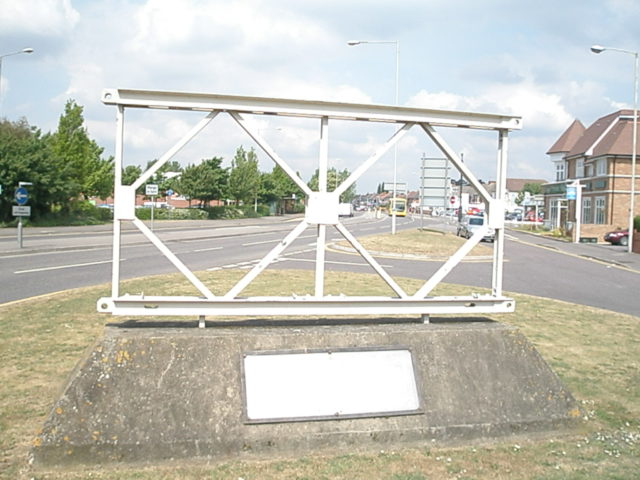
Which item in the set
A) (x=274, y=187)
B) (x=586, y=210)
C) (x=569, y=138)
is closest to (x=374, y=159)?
(x=586, y=210)

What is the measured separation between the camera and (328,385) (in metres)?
4.67

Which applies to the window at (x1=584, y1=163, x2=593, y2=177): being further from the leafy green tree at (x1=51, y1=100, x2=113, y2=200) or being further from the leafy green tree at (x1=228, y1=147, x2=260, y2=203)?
the leafy green tree at (x1=51, y1=100, x2=113, y2=200)

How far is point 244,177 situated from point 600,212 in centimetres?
3619

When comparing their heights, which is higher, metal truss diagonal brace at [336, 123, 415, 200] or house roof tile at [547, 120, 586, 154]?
house roof tile at [547, 120, 586, 154]

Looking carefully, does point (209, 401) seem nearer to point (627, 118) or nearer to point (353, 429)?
point (353, 429)

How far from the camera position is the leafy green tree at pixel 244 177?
6831cm

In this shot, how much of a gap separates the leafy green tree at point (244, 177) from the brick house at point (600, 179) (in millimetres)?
32060

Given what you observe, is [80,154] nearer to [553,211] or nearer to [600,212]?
[600,212]

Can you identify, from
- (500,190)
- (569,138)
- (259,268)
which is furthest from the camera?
(569,138)

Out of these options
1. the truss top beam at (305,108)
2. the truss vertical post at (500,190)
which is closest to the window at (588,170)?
the truss vertical post at (500,190)

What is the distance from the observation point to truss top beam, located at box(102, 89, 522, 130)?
4898 millimetres

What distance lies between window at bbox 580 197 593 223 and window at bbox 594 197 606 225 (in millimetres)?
1317

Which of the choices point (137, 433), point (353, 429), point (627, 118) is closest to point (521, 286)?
point (353, 429)

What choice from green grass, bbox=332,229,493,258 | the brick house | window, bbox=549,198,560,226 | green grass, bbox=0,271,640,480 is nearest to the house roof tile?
the brick house
